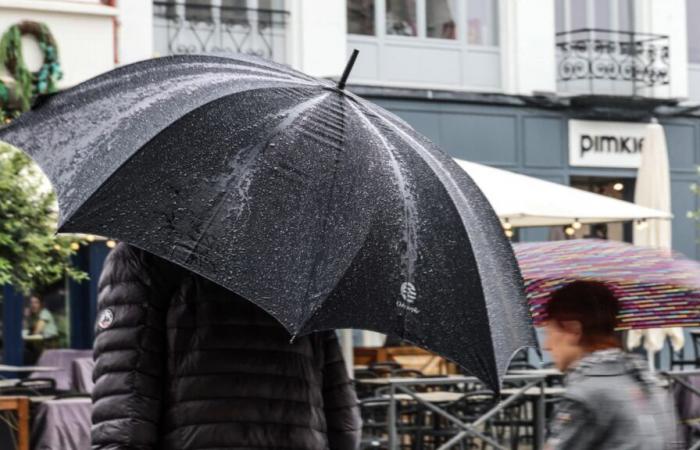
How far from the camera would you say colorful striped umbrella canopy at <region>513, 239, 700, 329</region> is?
20.4 feet

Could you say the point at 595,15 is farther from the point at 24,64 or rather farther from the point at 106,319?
the point at 106,319

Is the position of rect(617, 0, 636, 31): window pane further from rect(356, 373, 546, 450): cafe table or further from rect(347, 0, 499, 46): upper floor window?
rect(356, 373, 546, 450): cafe table

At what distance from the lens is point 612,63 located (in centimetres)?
2516

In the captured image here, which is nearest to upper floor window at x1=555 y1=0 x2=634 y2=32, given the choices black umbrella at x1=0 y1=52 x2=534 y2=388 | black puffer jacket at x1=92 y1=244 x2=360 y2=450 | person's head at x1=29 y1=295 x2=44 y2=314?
person's head at x1=29 y1=295 x2=44 y2=314

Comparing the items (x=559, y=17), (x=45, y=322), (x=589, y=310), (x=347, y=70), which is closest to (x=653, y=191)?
(x=559, y=17)

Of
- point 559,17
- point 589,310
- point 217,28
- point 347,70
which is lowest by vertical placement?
point 589,310

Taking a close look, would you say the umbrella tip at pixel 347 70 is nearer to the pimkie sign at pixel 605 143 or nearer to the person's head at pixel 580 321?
the person's head at pixel 580 321

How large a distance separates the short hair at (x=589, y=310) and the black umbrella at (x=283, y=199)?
192mm

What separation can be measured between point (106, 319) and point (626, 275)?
2675mm

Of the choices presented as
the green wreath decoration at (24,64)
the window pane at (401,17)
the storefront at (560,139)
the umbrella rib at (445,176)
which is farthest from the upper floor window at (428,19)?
the umbrella rib at (445,176)

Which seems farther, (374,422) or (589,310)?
(374,422)

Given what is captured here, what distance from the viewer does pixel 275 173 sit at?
420 centimetres

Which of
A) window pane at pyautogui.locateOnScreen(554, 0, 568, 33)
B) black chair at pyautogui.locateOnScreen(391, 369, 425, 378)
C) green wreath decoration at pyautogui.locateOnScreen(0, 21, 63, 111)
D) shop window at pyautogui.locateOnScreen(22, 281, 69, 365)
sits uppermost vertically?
window pane at pyautogui.locateOnScreen(554, 0, 568, 33)

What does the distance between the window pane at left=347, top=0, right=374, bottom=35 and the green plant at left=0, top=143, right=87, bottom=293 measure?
11.4 meters
